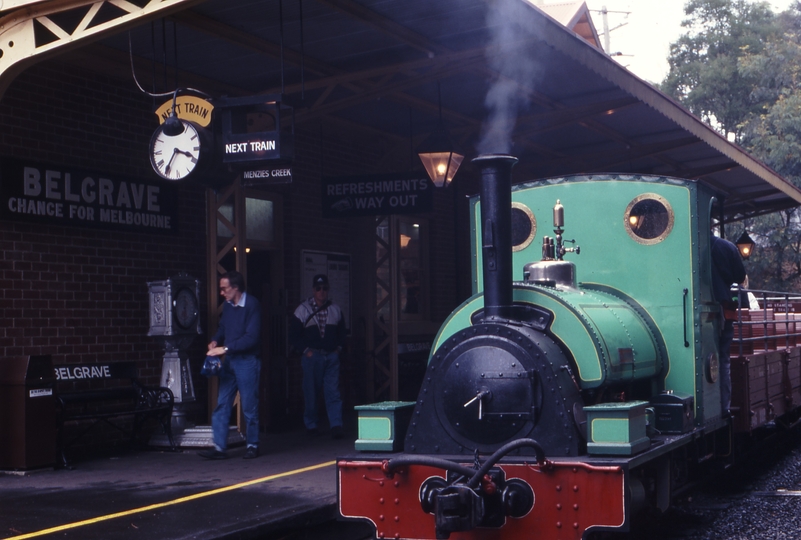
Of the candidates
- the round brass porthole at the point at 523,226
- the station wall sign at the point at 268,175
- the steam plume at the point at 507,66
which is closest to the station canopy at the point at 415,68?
the steam plume at the point at 507,66

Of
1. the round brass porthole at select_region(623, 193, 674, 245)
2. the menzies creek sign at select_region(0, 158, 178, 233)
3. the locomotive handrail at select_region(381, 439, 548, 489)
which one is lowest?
the locomotive handrail at select_region(381, 439, 548, 489)

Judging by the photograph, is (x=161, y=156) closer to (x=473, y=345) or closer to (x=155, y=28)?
(x=155, y=28)

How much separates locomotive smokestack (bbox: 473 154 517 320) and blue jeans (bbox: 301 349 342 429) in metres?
4.70

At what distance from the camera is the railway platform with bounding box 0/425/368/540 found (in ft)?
17.5

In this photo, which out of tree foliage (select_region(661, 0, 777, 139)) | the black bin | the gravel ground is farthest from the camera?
tree foliage (select_region(661, 0, 777, 139))

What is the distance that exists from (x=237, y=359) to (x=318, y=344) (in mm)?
1569

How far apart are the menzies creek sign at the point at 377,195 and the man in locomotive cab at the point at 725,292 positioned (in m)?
3.60

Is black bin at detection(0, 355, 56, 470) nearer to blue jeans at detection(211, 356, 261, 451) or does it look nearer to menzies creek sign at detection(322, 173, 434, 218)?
blue jeans at detection(211, 356, 261, 451)

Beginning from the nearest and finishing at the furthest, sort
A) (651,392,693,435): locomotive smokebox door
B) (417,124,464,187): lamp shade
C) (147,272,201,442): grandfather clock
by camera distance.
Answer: (651,392,693,435): locomotive smokebox door → (147,272,201,442): grandfather clock → (417,124,464,187): lamp shade

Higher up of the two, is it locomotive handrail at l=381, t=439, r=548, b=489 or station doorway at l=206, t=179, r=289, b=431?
station doorway at l=206, t=179, r=289, b=431

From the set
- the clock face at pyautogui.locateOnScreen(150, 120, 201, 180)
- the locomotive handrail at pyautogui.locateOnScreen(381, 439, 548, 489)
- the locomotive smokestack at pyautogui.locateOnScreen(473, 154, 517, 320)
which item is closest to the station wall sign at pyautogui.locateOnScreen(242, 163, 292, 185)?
the clock face at pyautogui.locateOnScreen(150, 120, 201, 180)

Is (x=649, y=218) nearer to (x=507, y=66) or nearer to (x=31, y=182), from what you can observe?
(x=507, y=66)

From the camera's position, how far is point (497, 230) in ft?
15.9

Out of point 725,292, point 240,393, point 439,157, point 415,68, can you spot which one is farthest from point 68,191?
point 725,292
